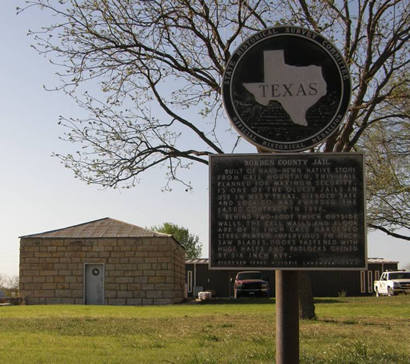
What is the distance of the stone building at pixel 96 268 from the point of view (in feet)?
112

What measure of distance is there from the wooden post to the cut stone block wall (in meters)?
28.3

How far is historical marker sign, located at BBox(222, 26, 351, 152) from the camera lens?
5.87 metres

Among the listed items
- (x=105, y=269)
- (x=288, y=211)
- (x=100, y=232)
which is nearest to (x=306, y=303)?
(x=288, y=211)

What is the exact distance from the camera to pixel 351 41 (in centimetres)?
1800

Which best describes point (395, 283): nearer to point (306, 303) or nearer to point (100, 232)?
point (100, 232)

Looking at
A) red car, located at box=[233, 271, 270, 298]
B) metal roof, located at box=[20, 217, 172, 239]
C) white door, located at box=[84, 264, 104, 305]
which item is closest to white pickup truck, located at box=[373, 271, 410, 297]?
red car, located at box=[233, 271, 270, 298]

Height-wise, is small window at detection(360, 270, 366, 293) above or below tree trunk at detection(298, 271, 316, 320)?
below

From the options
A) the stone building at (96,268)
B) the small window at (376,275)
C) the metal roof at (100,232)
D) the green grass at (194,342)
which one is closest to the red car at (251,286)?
the stone building at (96,268)

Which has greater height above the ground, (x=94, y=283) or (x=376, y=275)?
(x=94, y=283)

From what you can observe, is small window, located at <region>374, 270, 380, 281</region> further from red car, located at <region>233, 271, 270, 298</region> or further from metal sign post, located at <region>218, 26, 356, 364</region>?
metal sign post, located at <region>218, 26, 356, 364</region>

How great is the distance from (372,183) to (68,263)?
18.8 meters

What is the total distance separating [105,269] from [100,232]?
2210 millimetres

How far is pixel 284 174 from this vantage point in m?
5.90

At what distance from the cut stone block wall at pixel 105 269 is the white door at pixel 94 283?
0.91 feet
